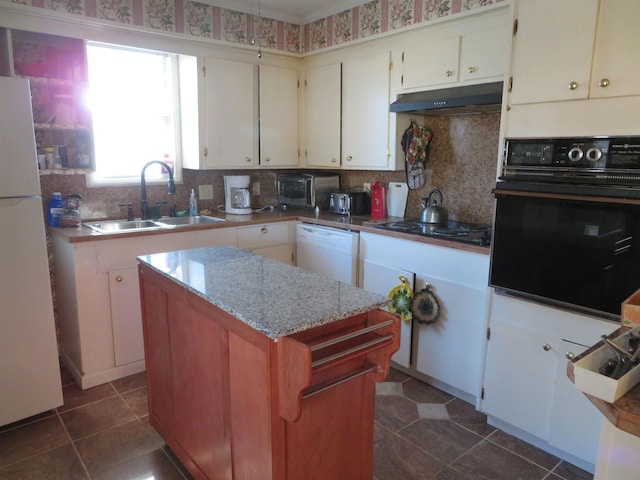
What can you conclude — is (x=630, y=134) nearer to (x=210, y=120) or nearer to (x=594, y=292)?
(x=594, y=292)

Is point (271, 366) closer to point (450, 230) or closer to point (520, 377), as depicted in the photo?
point (520, 377)

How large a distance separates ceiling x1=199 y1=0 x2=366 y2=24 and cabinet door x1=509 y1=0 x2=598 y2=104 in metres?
1.60

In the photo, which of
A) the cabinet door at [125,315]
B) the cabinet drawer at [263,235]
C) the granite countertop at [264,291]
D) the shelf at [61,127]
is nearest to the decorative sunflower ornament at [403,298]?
the granite countertop at [264,291]

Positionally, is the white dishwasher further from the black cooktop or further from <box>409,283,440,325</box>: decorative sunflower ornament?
<box>409,283,440,325</box>: decorative sunflower ornament

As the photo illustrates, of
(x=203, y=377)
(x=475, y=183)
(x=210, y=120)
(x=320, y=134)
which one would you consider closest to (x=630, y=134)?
(x=475, y=183)

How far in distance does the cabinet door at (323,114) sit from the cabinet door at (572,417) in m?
2.17

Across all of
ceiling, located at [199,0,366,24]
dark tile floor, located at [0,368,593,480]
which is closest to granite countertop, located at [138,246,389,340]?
dark tile floor, located at [0,368,593,480]

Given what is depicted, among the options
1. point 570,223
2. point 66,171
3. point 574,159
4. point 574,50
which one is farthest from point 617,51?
point 66,171

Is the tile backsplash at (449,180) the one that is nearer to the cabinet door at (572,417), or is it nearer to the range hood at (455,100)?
the range hood at (455,100)

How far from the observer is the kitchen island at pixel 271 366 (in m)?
1.30

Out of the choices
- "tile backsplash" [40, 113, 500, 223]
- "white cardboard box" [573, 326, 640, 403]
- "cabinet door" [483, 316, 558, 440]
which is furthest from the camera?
"tile backsplash" [40, 113, 500, 223]

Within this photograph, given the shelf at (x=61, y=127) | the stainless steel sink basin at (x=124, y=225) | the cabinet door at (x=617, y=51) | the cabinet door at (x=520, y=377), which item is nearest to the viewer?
the cabinet door at (x=617, y=51)

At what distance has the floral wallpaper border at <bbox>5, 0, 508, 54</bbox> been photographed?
9.05ft

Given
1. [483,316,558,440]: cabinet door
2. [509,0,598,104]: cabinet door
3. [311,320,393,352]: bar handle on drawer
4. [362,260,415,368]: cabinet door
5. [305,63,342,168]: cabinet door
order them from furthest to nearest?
[305,63,342,168]: cabinet door < [362,260,415,368]: cabinet door < [483,316,558,440]: cabinet door < [509,0,598,104]: cabinet door < [311,320,393,352]: bar handle on drawer
